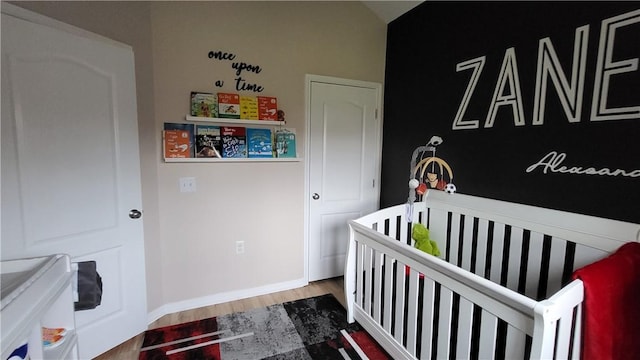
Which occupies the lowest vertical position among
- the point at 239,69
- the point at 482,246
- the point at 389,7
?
the point at 482,246

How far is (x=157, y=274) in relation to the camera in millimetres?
2178

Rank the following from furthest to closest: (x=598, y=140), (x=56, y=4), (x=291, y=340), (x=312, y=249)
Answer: (x=312, y=249) → (x=291, y=340) → (x=56, y=4) → (x=598, y=140)

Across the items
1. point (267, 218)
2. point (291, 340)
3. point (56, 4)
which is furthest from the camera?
point (267, 218)

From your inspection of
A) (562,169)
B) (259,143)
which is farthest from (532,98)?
(259,143)

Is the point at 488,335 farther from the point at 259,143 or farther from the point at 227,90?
the point at 227,90

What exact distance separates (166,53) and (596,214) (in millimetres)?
2826

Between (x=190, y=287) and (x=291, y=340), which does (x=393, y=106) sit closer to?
(x=291, y=340)

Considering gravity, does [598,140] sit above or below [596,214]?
above

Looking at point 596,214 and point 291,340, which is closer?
point 596,214

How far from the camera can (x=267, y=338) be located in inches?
77.9

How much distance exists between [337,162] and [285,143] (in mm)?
575

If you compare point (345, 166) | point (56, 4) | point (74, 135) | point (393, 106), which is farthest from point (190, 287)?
point (393, 106)

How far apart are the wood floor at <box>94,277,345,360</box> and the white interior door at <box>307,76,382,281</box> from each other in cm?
15

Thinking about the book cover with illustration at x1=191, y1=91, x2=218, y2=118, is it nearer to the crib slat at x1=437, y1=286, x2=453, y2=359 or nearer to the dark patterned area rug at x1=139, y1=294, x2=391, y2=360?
the dark patterned area rug at x1=139, y1=294, x2=391, y2=360
